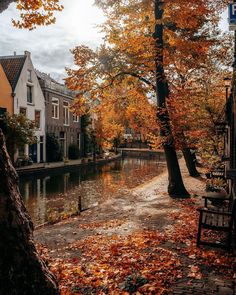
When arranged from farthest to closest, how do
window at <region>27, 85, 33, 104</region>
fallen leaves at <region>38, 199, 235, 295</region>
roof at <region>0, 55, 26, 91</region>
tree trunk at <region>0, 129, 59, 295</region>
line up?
window at <region>27, 85, 33, 104</region> → roof at <region>0, 55, 26, 91</region> → fallen leaves at <region>38, 199, 235, 295</region> → tree trunk at <region>0, 129, 59, 295</region>

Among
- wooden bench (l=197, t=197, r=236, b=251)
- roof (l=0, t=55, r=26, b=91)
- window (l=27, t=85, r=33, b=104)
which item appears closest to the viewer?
wooden bench (l=197, t=197, r=236, b=251)

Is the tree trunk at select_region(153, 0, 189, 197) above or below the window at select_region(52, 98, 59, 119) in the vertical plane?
below

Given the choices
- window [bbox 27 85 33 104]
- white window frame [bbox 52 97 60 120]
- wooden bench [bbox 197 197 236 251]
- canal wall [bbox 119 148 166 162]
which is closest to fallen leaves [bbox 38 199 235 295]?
wooden bench [bbox 197 197 236 251]

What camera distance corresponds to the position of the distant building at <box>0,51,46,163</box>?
103ft

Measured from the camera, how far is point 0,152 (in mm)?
3502

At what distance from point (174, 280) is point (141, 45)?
1096 centimetres

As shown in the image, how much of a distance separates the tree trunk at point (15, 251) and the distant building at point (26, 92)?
89.1 ft

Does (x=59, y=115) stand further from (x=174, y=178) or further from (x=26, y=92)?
(x=174, y=178)

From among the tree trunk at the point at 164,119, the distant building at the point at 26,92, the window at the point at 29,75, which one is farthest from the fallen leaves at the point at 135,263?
the window at the point at 29,75

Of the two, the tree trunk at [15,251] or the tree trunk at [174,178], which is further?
the tree trunk at [174,178]

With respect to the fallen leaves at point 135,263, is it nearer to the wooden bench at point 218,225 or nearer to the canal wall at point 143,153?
the wooden bench at point 218,225

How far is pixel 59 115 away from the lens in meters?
40.7

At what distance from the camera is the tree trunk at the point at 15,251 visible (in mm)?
3225

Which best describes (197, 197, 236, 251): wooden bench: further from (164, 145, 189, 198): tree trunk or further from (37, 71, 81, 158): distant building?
(37, 71, 81, 158): distant building
